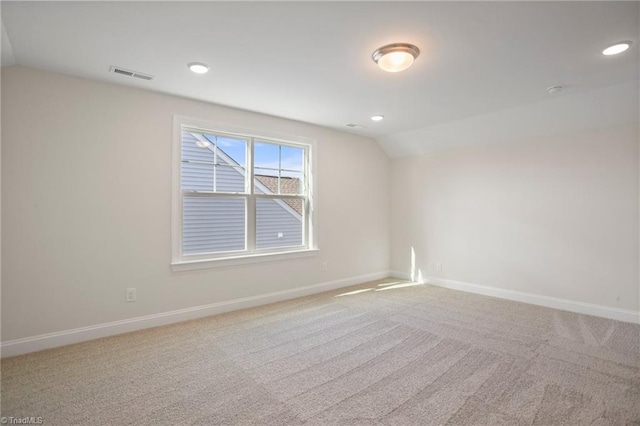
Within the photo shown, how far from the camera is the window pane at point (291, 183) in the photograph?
14.5ft

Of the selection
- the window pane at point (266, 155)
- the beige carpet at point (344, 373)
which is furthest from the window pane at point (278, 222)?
the beige carpet at point (344, 373)

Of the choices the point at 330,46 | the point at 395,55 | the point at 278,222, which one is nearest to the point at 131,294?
the point at 278,222

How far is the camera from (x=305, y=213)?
4.66 m

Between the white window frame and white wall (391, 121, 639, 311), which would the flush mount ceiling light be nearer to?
the white window frame

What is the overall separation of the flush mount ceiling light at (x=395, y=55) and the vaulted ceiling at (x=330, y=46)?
61mm

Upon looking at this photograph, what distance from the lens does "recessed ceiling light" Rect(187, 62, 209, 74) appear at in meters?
2.64

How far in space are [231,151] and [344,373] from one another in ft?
9.40

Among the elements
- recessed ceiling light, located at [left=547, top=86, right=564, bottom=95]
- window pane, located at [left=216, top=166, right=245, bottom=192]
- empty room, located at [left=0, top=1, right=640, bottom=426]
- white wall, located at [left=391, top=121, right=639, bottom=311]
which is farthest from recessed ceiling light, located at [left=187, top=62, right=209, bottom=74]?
white wall, located at [left=391, top=121, right=639, bottom=311]

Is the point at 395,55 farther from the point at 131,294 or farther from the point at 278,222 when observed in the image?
the point at 131,294

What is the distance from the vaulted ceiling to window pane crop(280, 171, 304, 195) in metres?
1.21

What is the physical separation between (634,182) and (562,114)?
3.38ft

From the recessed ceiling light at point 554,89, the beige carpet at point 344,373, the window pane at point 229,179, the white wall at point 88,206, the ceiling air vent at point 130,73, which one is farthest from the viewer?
the window pane at point 229,179

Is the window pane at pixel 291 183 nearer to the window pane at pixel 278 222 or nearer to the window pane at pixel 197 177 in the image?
the window pane at pixel 278 222

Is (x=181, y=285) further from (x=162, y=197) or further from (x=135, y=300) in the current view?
(x=162, y=197)
